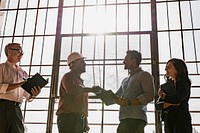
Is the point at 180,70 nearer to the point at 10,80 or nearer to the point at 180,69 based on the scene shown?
the point at 180,69

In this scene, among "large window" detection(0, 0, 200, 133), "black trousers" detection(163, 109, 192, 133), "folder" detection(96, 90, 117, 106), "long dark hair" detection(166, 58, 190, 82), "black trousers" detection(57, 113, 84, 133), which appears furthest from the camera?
"large window" detection(0, 0, 200, 133)

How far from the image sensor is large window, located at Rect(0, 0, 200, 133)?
3092 millimetres

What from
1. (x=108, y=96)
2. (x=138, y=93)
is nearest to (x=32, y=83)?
(x=108, y=96)

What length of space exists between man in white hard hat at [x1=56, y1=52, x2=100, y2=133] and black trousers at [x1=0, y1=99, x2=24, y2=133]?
13.9 inches

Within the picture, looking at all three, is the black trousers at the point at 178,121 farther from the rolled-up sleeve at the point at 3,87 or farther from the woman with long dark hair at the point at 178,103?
the rolled-up sleeve at the point at 3,87

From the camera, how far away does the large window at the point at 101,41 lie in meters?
3.09

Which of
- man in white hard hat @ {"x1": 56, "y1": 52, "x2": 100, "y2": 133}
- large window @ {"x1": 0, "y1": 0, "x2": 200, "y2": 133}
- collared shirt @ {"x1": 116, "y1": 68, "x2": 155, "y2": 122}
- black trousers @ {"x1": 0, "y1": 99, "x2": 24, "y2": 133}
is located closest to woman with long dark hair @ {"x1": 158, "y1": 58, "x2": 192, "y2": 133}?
collared shirt @ {"x1": 116, "y1": 68, "x2": 155, "y2": 122}

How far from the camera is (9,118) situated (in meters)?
2.29

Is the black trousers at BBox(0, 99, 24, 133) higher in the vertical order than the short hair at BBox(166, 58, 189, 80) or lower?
lower

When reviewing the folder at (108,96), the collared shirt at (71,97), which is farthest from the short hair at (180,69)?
the collared shirt at (71,97)

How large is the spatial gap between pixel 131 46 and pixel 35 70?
→ 49.9 inches

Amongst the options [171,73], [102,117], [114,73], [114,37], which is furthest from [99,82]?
[171,73]

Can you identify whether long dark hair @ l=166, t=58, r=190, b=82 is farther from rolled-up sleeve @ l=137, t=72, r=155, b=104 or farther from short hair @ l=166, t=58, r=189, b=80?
rolled-up sleeve @ l=137, t=72, r=155, b=104

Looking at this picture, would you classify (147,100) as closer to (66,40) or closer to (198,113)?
(198,113)
